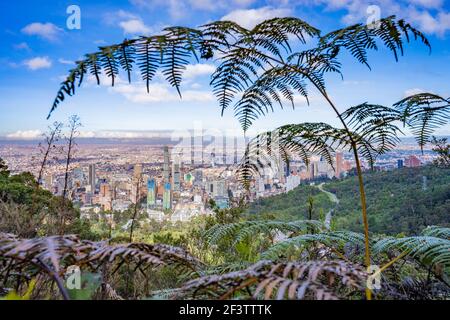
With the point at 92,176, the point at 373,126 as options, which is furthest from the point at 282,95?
the point at 92,176

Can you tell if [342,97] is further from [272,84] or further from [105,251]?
[105,251]

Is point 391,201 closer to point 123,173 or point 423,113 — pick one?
point 123,173

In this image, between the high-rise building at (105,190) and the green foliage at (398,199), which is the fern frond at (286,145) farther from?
the green foliage at (398,199)

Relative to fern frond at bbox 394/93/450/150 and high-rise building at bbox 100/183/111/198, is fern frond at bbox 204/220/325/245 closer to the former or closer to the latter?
fern frond at bbox 394/93/450/150

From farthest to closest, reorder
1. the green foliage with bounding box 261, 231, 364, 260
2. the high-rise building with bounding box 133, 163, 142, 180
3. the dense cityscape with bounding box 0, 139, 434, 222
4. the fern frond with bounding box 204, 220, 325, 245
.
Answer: the high-rise building with bounding box 133, 163, 142, 180 → the dense cityscape with bounding box 0, 139, 434, 222 → the fern frond with bounding box 204, 220, 325, 245 → the green foliage with bounding box 261, 231, 364, 260

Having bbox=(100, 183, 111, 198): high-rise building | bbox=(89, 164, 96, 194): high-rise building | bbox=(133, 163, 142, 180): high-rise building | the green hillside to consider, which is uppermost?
bbox=(133, 163, 142, 180): high-rise building

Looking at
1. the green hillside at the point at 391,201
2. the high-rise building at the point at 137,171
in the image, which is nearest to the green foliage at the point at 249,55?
the high-rise building at the point at 137,171

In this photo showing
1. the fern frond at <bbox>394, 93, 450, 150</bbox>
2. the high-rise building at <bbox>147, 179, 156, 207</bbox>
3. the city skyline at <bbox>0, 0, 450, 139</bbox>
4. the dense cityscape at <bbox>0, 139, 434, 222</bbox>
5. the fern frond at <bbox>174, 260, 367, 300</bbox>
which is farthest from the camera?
the high-rise building at <bbox>147, 179, 156, 207</bbox>

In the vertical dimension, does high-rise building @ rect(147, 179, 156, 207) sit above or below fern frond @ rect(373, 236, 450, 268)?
below

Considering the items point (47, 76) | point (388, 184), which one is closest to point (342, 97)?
point (47, 76)

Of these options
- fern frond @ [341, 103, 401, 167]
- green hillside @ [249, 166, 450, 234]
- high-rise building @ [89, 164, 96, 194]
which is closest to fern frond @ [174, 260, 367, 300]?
fern frond @ [341, 103, 401, 167]
